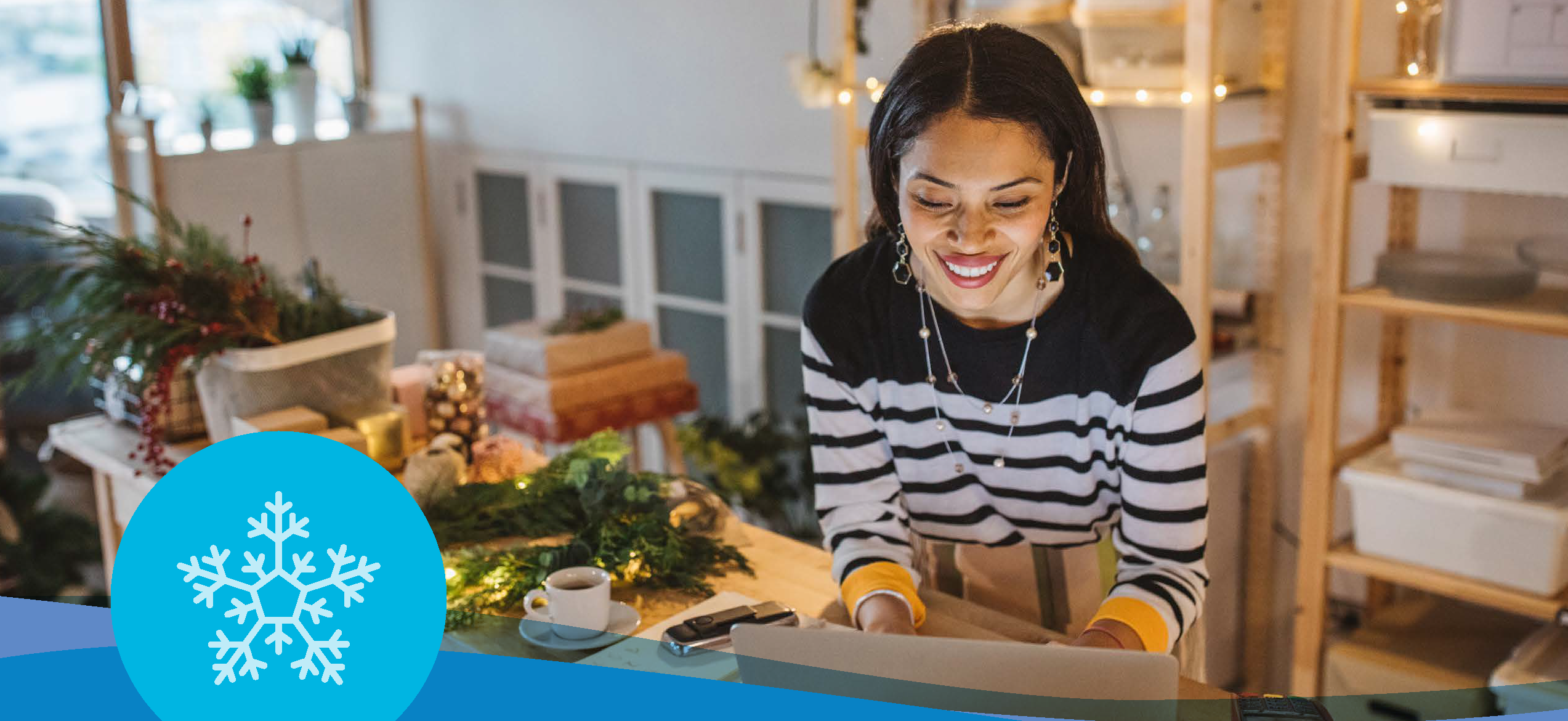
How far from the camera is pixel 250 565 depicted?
71 cm

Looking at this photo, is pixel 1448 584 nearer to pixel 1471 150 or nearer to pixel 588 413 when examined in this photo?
pixel 1471 150

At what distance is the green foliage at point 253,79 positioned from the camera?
4.02 metres

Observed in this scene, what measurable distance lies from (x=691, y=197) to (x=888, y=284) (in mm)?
2238

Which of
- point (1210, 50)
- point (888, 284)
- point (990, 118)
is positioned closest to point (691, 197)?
point (1210, 50)

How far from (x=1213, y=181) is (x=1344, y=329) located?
441mm

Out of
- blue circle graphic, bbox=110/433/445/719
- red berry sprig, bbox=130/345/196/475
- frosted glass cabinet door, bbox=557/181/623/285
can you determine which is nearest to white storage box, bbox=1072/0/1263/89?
red berry sprig, bbox=130/345/196/475

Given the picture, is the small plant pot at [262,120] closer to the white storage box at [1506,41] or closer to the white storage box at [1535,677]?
the white storage box at [1506,41]

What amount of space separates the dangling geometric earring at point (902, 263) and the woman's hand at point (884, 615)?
35 cm

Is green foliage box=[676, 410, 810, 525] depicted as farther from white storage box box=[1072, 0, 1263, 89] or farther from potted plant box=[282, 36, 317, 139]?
potted plant box=[282, 36, 317, 139]

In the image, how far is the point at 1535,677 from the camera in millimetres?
2227

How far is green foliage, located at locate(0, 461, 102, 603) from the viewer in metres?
3.26

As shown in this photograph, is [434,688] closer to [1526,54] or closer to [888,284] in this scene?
[888,284]

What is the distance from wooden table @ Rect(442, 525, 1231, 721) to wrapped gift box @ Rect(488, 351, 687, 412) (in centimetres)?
91

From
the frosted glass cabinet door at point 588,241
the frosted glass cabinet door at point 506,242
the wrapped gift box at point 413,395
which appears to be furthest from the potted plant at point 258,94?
the wrapped gift box at point 413,395
